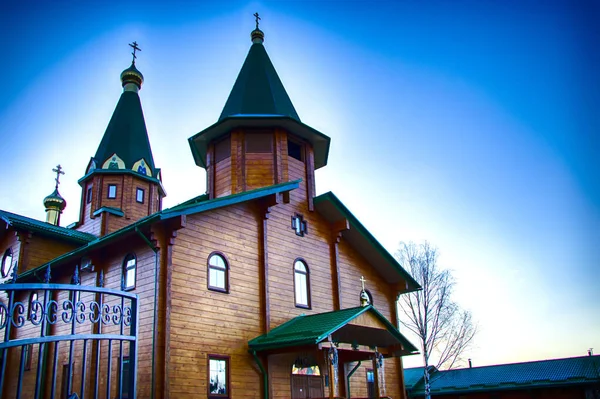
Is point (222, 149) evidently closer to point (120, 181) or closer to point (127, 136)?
point (120, 181)

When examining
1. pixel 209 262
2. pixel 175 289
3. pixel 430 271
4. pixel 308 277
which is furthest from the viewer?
pixel 430 271

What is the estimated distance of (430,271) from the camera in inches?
974

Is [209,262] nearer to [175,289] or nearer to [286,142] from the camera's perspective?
[175,289]

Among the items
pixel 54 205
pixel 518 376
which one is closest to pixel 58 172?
pixel 54 205

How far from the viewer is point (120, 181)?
2564cm

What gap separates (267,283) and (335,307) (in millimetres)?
3110

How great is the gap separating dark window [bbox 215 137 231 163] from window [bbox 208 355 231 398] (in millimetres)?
7161

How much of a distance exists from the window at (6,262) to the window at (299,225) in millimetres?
10336

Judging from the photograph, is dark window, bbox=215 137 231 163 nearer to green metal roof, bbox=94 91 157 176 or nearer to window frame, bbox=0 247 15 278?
window frame, bbox=0 247 15 278

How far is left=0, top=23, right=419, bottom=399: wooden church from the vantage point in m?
13.1

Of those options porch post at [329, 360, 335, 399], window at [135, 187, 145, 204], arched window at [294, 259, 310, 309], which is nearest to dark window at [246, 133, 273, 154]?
arched window at [294, 259, 310, 309]

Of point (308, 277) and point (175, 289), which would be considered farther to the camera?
point (308, 277)

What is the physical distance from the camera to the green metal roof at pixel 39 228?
1888cm

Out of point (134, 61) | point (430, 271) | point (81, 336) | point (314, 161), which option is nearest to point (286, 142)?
point (314, 161)
